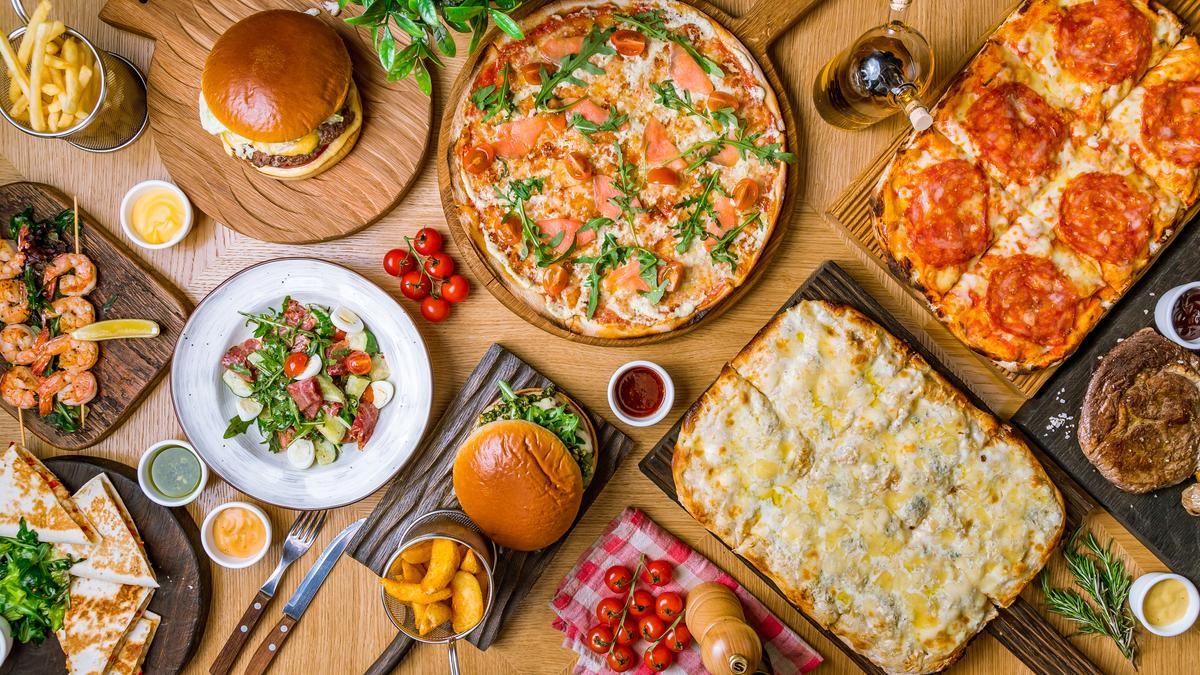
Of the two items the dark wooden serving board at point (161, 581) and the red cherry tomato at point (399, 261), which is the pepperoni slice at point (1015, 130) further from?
the dark wooden serving board at point (161, 581)

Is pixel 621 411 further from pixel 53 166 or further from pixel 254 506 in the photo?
pixel 53 166

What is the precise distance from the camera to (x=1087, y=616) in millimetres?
3773

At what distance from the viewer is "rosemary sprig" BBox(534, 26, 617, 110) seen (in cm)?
377

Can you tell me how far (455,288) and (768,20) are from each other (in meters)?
1.95

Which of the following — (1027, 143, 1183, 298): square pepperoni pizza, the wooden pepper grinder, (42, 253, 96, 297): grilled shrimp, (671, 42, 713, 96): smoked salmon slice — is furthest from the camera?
(42, 253, 96, 297): grilled shrimp

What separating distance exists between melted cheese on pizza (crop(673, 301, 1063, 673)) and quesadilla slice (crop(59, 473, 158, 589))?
2770mm

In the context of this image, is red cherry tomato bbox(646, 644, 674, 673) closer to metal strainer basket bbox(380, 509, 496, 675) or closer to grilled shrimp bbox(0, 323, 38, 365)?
metal strainer basket bbox(380, 509, 496, 675)

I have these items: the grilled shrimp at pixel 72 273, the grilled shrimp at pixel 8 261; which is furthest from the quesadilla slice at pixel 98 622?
the grilled shrimp at pixel 8 261

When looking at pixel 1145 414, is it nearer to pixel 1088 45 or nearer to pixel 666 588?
pixel 1088 45

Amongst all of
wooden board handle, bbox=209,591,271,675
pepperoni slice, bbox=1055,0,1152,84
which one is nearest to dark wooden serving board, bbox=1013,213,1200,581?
pepperoni slice, bbox=1055,0,1152,84

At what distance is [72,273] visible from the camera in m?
4.06

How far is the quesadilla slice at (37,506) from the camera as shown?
400cm

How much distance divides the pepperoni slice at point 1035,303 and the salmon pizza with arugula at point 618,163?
1.08m

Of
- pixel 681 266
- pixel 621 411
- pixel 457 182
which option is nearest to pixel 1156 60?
pixel 681 266
